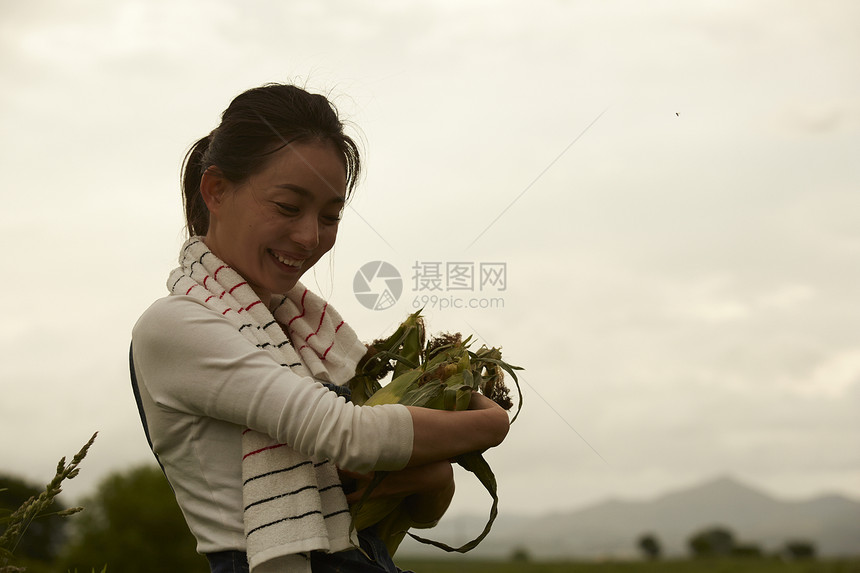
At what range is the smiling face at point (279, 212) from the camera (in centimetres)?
308

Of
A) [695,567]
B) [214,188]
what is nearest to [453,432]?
[214,188]

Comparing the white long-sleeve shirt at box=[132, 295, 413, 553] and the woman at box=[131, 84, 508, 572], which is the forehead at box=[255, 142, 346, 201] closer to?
the woman at box=[131, 84, 508, 572]

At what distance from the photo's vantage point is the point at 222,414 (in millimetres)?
2723

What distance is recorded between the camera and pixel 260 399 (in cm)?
265

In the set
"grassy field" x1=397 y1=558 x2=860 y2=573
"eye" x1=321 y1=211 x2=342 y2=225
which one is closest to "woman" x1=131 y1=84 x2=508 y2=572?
"eye" x1=321 y1=211 x2=342 y2=225

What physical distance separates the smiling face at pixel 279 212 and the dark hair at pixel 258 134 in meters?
0.05

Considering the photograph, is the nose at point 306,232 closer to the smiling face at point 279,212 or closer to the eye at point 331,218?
the smiling face at point 279,212

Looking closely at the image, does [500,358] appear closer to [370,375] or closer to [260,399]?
[370,375]

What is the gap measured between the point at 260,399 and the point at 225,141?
113 cm

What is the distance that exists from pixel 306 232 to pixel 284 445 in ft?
2.54

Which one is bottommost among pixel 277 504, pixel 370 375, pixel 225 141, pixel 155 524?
pixel 277 504

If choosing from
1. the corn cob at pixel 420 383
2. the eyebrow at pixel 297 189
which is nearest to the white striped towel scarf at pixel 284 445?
the corn cob at pixel 420 383

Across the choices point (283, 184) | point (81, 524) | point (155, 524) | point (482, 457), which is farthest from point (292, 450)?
point (81, 524)

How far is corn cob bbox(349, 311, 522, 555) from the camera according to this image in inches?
121
